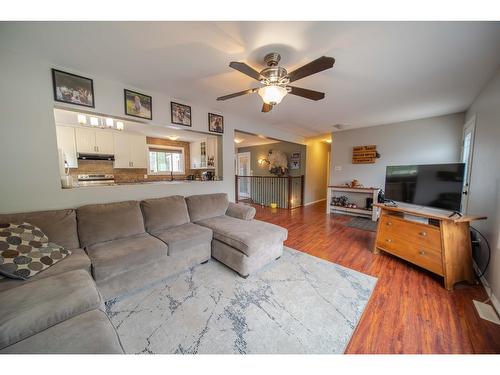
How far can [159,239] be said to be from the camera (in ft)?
6.56

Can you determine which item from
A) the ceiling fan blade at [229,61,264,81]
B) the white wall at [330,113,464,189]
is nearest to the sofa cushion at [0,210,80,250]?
the ceiling fan blade at [229,61,264,81]

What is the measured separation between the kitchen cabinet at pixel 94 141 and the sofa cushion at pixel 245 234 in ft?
11.0

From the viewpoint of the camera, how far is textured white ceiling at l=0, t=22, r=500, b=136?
135cm

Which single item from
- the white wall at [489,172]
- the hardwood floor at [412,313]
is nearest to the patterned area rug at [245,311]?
the hardwood floor at [412,313]

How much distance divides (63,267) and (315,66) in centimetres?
253

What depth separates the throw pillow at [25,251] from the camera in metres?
1.25

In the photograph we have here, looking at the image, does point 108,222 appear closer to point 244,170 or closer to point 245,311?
point 245,311

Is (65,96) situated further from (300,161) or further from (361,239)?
(300,161)

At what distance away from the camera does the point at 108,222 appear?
6.42 ft

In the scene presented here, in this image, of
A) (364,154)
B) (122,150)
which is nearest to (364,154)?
(364,154)

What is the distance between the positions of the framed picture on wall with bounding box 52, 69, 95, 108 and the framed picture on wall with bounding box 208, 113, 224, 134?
155 centimetres

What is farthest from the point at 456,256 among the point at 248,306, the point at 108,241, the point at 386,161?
the point at 108,241

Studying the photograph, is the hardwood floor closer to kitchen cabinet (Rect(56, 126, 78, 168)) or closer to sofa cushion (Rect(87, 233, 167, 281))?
sofa cushion (Rect(87, 233, 167, 281))
